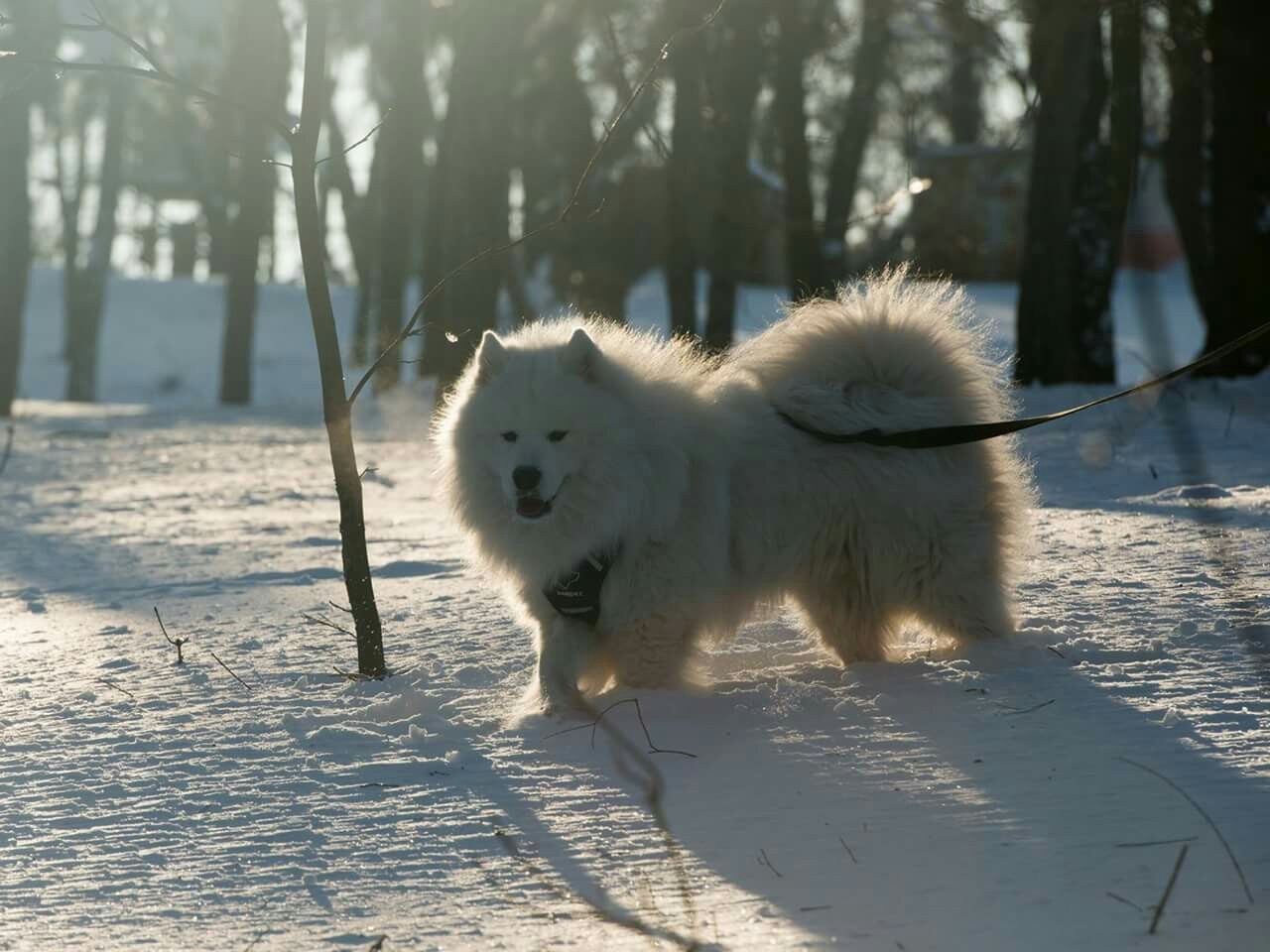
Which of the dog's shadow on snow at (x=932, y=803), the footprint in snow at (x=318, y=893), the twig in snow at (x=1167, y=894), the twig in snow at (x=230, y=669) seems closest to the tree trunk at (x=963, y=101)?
the twig in snow at (x=230, y=669)

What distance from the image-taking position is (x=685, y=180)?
16.4 meters

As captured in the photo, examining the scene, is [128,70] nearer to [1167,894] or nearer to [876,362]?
[876,362]

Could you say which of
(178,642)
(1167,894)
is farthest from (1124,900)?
(178,642)

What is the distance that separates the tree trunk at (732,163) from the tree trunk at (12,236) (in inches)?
395

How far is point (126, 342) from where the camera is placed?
40.6 meters

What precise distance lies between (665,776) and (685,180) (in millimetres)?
12998

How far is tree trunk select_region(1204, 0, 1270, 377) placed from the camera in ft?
36.3

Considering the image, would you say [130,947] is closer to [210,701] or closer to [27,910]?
[27,910]

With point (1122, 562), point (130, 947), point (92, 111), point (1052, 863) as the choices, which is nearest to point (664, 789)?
point (1052, 863)

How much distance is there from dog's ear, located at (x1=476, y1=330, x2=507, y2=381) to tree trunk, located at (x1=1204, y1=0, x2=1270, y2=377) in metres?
7.75

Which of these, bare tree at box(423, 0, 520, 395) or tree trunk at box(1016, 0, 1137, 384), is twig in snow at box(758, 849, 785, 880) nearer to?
tree trunk at box(1016, 0, 1137, 384)

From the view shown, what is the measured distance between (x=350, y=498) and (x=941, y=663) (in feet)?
7.69

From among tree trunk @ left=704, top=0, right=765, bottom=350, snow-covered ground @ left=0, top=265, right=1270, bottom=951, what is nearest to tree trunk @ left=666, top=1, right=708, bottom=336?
tree trunk @ left=704, top=0, right=765, bottom=350

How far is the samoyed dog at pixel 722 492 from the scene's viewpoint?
5.12 m
